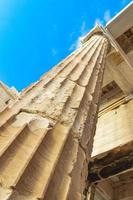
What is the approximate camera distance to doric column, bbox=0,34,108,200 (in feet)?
5.17

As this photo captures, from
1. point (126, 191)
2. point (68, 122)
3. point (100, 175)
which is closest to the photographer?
point (68, 122)

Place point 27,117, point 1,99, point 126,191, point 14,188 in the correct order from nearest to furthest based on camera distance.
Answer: point 14,188, point 27,117, point 126,191, point 1,99

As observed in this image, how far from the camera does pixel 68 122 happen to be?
2420 mm

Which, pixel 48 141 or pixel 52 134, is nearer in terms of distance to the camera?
pixel 48 141

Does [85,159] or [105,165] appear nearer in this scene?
[85,159]

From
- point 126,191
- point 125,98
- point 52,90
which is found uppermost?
point 52,90

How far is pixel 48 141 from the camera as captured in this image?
2.01 meters

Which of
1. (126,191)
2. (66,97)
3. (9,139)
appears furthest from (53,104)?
(126,191)

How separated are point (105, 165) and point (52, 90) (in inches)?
143

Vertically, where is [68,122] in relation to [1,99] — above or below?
below

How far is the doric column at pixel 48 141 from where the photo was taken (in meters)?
1.58

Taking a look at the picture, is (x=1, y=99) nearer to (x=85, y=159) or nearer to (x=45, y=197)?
(x=85, y=159)

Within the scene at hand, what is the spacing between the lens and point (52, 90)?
289 cm

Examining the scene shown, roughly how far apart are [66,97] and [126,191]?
4799 mm
